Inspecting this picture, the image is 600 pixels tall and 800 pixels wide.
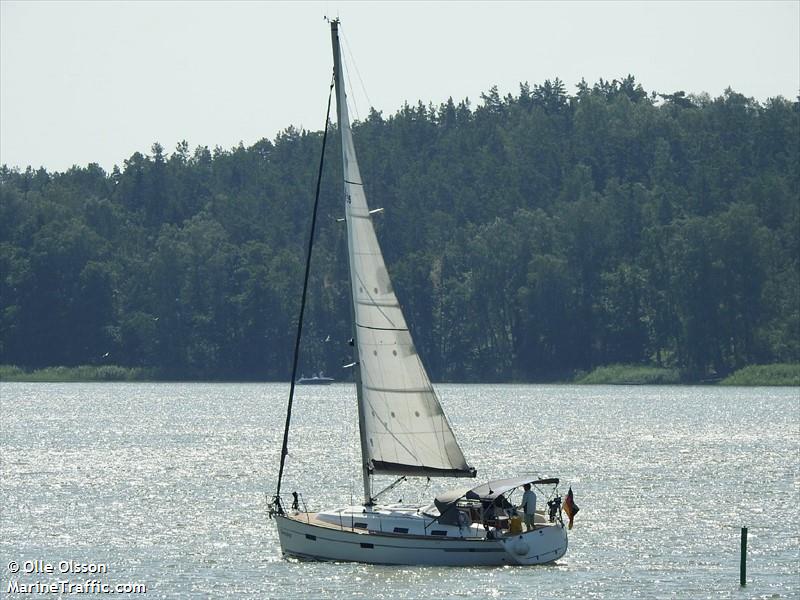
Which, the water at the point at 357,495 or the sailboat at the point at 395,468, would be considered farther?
the water at the point at 357,495

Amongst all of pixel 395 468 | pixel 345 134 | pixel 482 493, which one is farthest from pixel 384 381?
pixel 345 134

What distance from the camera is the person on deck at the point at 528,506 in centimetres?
4697

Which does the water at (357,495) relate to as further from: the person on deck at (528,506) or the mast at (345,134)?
the mast at (345,134)

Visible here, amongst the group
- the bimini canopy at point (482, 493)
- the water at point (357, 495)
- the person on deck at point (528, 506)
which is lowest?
the water at point (357, 495)

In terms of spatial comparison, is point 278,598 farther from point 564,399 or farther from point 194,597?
point 564,399

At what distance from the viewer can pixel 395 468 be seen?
157ft

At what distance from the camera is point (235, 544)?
54812mm

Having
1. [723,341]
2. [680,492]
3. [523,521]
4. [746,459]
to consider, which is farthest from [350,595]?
[723,341]

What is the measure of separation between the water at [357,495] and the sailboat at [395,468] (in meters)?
0.75

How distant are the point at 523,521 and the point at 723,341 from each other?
148801mm

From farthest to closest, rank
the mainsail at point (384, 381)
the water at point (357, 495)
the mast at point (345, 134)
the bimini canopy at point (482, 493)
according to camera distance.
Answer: the mainsail at point (384, 381)
the water at point (357, 495)
the bimini canopy at point (482, 493)
the mast at point (345, 134)

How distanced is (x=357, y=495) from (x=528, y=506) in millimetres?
23318

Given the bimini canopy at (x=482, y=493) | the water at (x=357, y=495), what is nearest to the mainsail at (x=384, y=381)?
the bimini canopy at (x=482, y=493)

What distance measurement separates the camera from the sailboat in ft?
153
